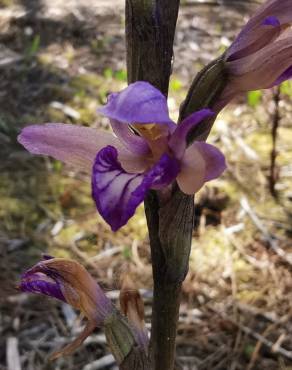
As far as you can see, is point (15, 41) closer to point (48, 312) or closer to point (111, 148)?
point (48, 312)

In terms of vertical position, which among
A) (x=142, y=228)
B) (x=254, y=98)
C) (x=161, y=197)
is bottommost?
(x=142, y=228)

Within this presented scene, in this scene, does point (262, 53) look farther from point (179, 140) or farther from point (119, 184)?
point (119, 184)

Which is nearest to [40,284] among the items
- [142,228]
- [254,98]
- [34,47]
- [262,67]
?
[262,67]

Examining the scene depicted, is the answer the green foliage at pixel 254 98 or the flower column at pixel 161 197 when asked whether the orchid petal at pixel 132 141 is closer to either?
the flower column at pixel 161 197

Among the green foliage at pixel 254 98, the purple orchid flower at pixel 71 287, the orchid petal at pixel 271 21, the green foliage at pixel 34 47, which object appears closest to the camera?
the orchid petal at pixel 271 21

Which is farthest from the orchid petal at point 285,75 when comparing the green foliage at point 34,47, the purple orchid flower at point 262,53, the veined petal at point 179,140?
the green foliage at point 34,47
